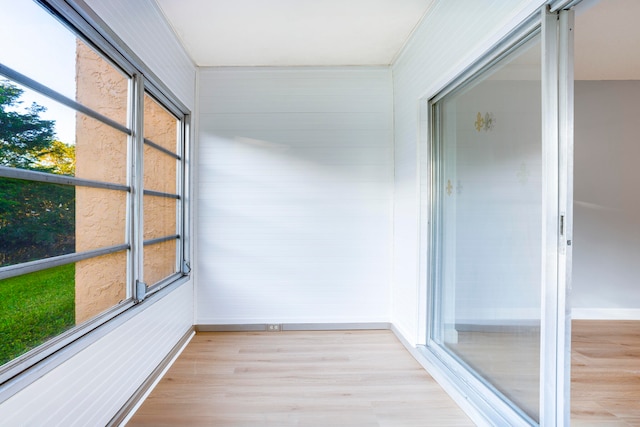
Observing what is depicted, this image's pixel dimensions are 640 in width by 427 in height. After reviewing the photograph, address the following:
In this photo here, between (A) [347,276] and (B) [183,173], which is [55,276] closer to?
(B) [183,173]

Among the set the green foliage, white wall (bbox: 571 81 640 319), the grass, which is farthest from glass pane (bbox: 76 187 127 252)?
white wall (bbox: 571 81 640 319)

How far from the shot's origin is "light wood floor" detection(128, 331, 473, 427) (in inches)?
88.4

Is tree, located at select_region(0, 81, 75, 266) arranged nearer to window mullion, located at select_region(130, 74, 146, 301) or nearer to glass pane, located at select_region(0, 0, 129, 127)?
glass pane, located at select_region(0, 0, 129, 127)

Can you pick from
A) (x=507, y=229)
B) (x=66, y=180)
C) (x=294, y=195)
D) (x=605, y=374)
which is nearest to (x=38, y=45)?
(x=66, y=180)

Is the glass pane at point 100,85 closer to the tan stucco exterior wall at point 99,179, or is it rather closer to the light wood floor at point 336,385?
the tan stucco exterior wall at point 99,179

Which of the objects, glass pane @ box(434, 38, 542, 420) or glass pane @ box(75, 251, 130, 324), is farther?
glass pane @ box(75, 251, 130, 324)

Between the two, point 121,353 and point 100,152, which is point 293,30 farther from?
point 121,353

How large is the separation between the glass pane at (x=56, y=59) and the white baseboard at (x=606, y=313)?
4631mm

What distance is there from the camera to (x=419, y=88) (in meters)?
3.19

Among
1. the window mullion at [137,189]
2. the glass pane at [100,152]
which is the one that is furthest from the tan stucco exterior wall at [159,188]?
the glass pane at [100,152]

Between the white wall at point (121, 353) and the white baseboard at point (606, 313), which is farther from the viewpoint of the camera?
the white baseboard at point (606, 313)

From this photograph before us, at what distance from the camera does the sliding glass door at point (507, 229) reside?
164 centimetres

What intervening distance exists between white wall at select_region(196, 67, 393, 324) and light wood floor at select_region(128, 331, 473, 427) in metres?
0.50

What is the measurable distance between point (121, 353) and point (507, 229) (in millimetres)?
2399
